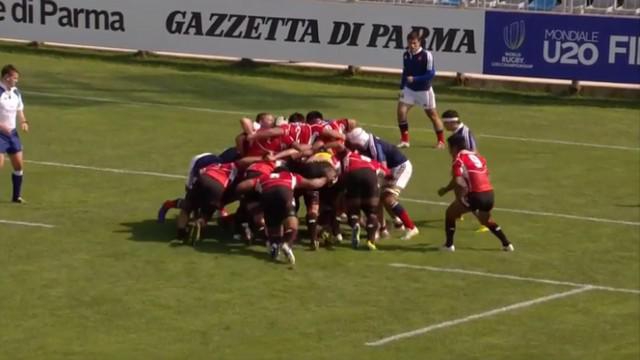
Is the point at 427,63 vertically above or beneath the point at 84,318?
above

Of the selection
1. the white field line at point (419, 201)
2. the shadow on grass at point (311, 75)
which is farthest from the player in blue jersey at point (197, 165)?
the shadow on grass at point (311, 75)

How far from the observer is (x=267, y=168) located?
74.6 feet

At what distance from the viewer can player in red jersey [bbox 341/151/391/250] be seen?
75.2ft

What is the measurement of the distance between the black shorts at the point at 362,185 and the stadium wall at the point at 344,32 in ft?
48.2

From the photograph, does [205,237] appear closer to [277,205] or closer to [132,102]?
[277,205]

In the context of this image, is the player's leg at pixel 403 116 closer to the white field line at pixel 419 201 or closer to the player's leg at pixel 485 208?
the white field line at pixel 419 201

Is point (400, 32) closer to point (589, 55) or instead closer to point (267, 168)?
point (589, 55)

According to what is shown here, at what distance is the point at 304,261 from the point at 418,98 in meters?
9.28

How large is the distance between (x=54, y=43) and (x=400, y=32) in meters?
8.71

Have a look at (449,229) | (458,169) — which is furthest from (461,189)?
(449,229)

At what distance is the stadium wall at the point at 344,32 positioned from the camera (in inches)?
1442

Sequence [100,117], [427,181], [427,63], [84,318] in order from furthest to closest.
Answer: [100,117], [427,63], [427,181], [84,318]

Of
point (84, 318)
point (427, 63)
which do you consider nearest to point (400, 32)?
point (427, 63)

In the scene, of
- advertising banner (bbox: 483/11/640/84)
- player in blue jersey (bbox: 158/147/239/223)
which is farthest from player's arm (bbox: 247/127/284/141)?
advertising banner (bbox: 483/11/640/84)
